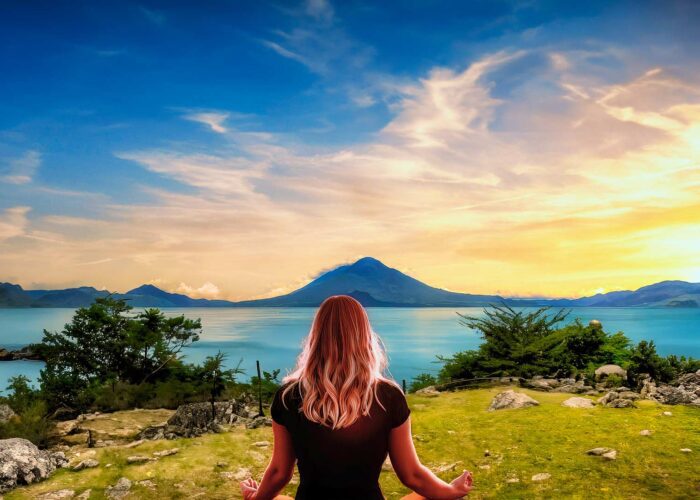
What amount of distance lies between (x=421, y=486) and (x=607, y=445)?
15.3 feet

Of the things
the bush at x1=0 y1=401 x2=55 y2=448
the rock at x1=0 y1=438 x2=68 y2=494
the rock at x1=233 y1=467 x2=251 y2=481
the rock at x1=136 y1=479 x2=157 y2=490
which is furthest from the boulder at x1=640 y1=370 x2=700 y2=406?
the bush at x1=0 y1=401 x2=55 y2=448

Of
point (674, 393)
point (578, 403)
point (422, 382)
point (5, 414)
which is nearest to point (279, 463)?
point (578, 403)

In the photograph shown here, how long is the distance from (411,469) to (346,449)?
525mm

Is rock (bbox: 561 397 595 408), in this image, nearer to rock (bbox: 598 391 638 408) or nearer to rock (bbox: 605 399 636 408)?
rock (bbox: 598 391 638 408)

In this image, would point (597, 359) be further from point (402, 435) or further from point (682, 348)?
point (682, 348)

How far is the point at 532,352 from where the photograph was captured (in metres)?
13.4

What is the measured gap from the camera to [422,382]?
Result: 15.1 m

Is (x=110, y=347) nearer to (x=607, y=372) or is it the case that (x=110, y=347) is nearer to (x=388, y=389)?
(x=607, y=372)

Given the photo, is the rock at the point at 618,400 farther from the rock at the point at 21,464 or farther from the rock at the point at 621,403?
the rock at the point at 21,464

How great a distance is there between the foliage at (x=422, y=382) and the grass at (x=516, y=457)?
5.66m

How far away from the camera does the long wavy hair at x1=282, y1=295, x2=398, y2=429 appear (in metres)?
3.10

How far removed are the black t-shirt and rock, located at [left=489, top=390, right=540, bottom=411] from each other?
7026mm

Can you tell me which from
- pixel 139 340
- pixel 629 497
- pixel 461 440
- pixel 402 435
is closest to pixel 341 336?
pixel 402 435

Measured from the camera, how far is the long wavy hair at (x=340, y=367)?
10.2 feet
